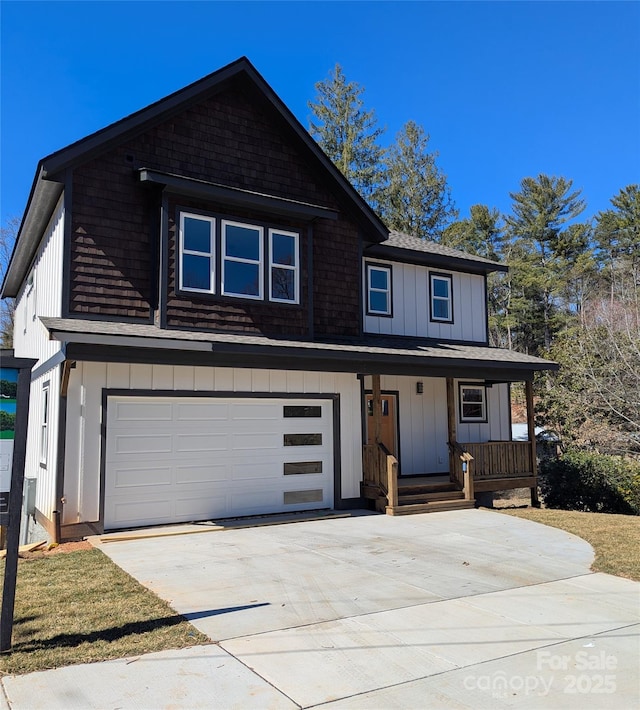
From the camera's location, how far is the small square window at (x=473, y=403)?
55.9 ft

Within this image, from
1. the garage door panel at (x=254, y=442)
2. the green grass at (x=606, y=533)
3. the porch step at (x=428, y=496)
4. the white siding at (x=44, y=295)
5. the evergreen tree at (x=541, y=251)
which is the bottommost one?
the green grass at (x=606, y=533)

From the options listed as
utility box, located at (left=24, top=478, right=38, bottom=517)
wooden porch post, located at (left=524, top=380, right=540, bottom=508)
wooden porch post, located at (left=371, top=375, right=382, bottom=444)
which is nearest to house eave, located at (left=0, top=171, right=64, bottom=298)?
utility box, located at (left=24, top=478, right=38, bottom=517)

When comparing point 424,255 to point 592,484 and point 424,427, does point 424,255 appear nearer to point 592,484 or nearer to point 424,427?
point 424,427

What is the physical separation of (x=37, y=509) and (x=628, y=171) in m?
43.0

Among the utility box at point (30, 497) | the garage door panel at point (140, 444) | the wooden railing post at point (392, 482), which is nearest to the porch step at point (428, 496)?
the wooden railing post at point (392, 482)

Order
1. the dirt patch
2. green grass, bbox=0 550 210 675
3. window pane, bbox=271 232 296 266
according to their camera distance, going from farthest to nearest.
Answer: window pane, bbox=271 232 296 266 < the dirt patch < green grass, bbox=0 550 210 675

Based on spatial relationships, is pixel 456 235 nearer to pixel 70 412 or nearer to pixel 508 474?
pixel 508 474

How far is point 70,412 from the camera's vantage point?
32.9ft

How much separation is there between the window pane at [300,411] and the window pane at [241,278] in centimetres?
239

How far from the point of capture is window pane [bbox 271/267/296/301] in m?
12.7

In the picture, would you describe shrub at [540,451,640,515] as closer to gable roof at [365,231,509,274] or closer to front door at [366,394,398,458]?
front door at [366,394,398,458]

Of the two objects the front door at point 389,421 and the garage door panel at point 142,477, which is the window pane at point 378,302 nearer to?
the front door at point 389,421

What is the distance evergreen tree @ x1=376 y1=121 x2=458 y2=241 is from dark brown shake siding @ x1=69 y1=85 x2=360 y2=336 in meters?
26.2

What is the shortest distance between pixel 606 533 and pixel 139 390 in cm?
839
